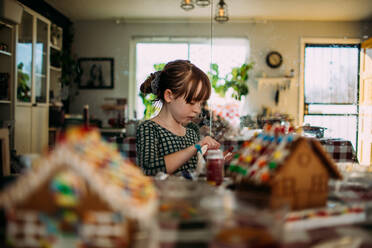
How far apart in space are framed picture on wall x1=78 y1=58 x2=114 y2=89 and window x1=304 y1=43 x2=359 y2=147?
115 cm

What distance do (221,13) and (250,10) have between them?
0.17 metres

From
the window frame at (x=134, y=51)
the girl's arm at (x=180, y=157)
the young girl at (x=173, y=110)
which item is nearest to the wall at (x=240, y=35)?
the window frame at (x=134, y=51)

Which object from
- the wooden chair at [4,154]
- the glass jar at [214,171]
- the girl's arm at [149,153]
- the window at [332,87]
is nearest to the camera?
the glass jar at [214,171]

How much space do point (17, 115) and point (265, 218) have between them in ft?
4.94

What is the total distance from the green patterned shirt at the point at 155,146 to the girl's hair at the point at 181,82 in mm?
178

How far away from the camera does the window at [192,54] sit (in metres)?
1.77

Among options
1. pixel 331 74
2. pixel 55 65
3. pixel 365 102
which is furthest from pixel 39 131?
pixel 365 102

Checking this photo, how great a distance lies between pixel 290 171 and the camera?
21.8 inches

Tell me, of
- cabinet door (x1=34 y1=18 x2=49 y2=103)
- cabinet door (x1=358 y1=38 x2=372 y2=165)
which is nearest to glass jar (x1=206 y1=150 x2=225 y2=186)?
cabinet door (x1=34 y1=18 x2=49 y2=103)

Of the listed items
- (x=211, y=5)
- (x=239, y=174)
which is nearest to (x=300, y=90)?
(x=211, y=5)

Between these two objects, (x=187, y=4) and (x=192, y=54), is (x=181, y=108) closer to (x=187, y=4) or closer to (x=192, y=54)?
(x=192, y=54)

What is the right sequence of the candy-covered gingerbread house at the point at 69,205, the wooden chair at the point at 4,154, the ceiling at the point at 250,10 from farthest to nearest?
the ceiling at the point at 250,10, the wooden chair at the point at 4,154, the candy-covered gingerbread house at the point at 69,205

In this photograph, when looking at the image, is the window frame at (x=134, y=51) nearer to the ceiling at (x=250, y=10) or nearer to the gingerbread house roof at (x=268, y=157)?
the ceiling at (x=250, y=10)

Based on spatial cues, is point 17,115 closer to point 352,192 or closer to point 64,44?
point 64,44
